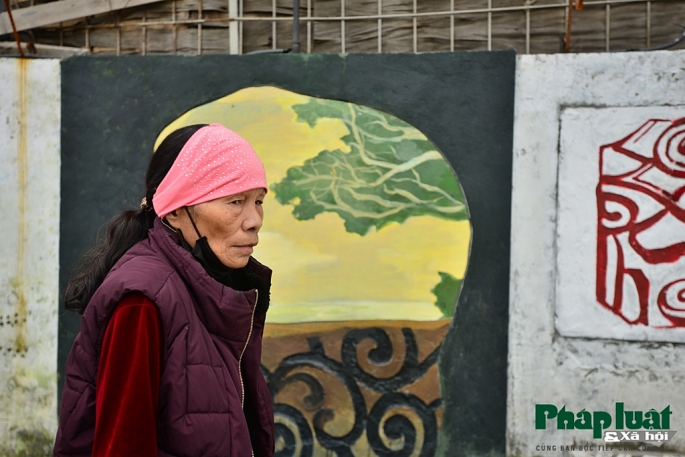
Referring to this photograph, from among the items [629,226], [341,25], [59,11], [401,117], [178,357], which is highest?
[59,11]

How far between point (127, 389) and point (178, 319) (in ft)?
0.55

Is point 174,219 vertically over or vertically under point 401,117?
under

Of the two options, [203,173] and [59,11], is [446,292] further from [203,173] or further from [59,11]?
[59,11]

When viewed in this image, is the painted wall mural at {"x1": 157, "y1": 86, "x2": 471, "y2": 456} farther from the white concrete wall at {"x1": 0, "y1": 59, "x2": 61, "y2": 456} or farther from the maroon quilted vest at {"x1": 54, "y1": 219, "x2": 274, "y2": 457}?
the maroon quilted vest at {"x1": 54, "y1": 219, "x2": 274, "y2": 457}

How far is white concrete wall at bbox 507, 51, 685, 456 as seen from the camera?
3412 millimetres

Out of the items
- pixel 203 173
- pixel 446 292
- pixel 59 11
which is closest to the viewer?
pixel 203 173

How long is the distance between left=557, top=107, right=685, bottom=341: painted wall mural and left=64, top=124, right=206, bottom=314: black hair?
2278 mm

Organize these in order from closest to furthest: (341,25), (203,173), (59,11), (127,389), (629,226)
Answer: (127,389) → (203,173) → (629,226) → (341,25) → (59,11)

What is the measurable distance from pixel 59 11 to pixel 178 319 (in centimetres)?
323

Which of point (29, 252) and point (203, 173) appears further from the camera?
point (29, 252)

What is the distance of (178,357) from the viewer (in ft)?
4.88

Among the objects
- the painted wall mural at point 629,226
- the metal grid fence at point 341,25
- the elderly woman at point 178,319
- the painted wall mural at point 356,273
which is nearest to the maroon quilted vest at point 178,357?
the elderly woman at point 178,319

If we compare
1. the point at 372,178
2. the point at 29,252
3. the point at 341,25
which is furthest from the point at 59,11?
the point at 372,178

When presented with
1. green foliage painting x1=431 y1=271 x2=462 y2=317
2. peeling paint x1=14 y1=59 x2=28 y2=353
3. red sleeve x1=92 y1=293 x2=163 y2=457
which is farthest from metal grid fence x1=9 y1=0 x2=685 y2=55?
red sleeve x1=92 y1=293 x2=163 y2=457
